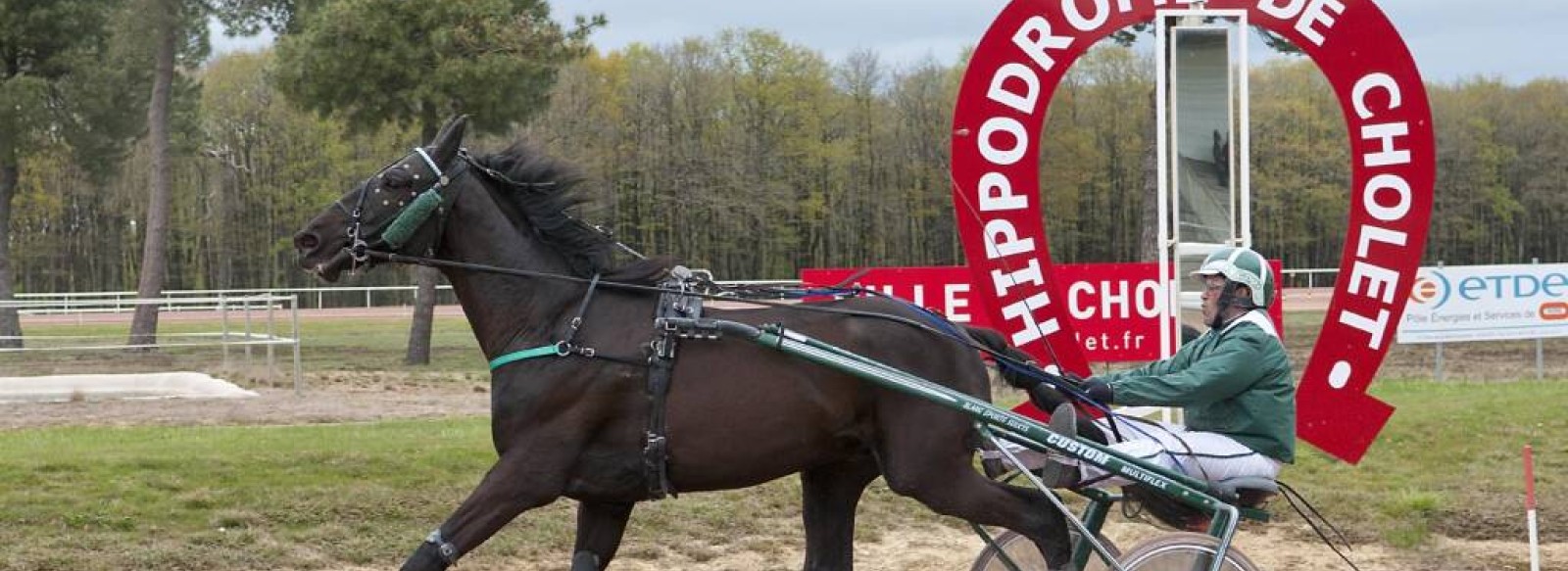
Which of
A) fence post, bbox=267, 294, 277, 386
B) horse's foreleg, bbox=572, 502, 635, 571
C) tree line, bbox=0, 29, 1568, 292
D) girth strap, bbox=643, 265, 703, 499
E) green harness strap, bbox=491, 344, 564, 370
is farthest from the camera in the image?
tree line, bbox=0, 29, 1568, 292

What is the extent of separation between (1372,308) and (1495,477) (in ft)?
9.56

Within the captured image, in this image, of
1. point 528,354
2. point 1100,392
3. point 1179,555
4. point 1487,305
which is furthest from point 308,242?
point 1487,305

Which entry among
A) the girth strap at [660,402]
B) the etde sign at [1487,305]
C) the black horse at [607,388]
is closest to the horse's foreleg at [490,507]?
the black horse at [607,388]

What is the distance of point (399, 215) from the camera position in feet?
17.1

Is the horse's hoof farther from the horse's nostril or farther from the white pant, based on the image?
the white pant

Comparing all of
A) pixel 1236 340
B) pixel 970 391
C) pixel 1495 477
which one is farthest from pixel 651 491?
pixel 1495 477

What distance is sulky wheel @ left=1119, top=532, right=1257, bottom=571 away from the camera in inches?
199

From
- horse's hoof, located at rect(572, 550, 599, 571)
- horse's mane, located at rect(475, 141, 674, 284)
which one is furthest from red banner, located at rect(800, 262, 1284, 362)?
horse's hoof, located at rect(572, 550, 599, 571)

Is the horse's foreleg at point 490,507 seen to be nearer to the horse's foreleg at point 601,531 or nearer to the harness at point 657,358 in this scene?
the harness at point 657,358

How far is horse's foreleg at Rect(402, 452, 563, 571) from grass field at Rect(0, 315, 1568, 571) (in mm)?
3021

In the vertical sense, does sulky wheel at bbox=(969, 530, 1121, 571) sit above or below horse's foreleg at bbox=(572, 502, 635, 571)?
below

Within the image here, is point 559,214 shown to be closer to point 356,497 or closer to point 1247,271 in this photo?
point 1247,271

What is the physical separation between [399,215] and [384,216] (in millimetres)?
60

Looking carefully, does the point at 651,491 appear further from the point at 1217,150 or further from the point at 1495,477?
the point at 1495,477
